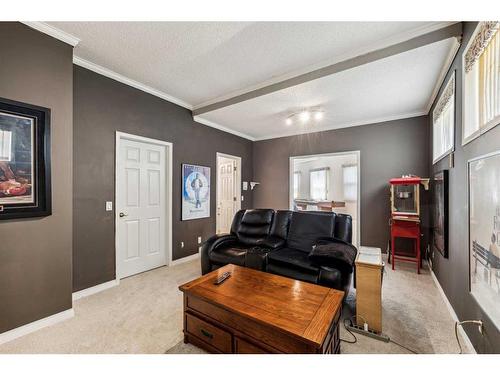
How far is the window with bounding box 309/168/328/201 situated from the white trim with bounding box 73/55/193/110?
4798 mm

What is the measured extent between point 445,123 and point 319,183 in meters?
4.58

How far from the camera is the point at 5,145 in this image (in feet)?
5.74

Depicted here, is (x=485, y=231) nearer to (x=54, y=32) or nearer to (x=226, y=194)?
(x=54, y=32)

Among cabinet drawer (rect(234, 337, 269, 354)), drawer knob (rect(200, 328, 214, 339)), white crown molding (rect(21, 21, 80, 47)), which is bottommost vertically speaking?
drawer knob (rect(200, 328, 214, 339))

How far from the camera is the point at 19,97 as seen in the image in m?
1.82

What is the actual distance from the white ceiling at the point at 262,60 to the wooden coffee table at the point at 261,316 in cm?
231

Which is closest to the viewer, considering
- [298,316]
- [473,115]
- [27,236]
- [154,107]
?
[298,316]

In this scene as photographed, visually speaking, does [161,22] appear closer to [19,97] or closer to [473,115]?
[19,97]

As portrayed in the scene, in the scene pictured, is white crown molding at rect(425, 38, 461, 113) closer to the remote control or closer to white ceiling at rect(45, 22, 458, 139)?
white ceiling at rect(45, 22, 458, 139)

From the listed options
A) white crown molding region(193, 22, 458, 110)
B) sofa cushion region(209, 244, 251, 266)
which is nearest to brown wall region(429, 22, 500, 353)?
white crown molding region(193, 22, 458, 110)

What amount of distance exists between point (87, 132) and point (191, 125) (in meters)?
1.71

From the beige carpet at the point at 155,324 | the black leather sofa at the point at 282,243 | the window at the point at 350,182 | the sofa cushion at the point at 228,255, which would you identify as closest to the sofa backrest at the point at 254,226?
the black leather sofa at the point at 282,243

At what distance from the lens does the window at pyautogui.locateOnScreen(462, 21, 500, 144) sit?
1339mm
